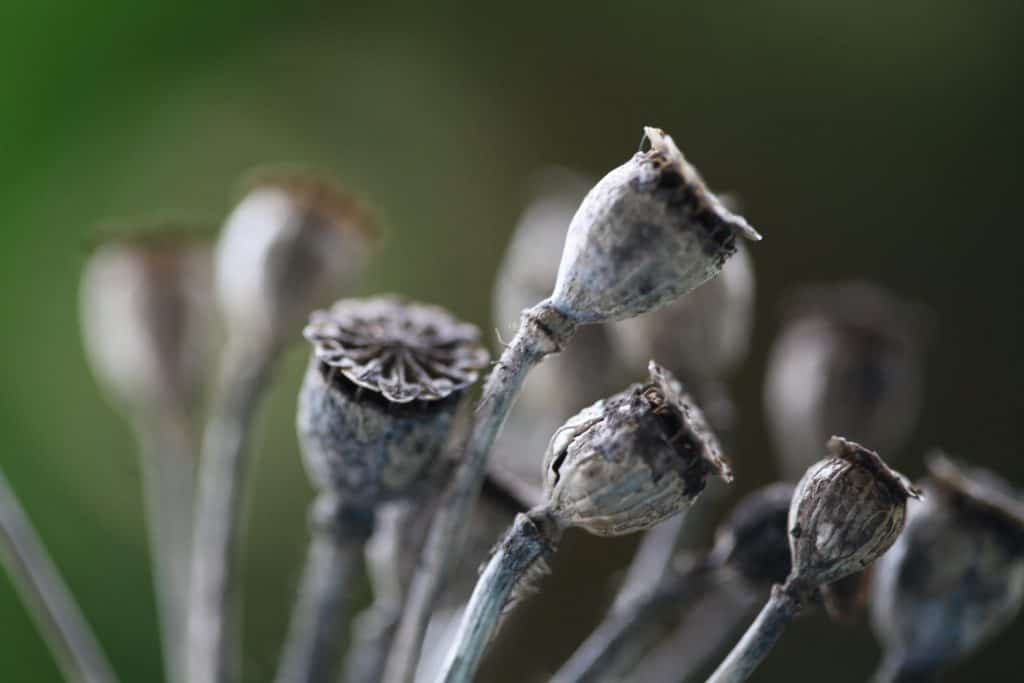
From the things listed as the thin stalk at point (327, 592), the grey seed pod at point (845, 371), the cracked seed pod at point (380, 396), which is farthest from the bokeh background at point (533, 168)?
the cracked seed pod at point (380, 396)

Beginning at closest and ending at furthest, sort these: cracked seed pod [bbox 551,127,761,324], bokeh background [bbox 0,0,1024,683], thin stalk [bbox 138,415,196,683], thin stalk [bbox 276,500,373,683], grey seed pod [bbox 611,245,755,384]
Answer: cracked seed pod [bbox 551,127,761,324], thin stalk [bbox 276,500,373,683], grey seed pod [bbox 611,245,755,384], thin stalk [bbox 138,415,196,683], bokeh background [bbox 0,0,1024,683]

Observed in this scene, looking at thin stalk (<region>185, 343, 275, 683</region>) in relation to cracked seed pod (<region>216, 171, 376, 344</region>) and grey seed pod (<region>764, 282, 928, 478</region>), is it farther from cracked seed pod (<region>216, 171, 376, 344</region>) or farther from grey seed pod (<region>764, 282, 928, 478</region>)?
grey seed pod (<region>764, 282, 928, 478</region>)

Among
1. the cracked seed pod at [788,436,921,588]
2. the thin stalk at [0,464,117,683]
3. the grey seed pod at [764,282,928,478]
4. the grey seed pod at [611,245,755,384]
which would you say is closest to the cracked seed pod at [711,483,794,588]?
the cracked seed pod at [788,436,921,588]

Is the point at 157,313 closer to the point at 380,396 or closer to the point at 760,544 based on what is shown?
the point at 380,396

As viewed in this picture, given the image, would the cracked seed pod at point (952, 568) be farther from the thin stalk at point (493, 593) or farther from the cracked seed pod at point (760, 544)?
the thin stalk at point (493, 593)

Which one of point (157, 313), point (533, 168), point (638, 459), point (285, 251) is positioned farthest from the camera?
point (533, 168)

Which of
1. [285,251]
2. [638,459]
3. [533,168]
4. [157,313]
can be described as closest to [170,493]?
[157,313]

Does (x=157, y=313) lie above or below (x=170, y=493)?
above

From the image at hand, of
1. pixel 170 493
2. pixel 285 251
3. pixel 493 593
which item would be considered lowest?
pixel 170 493
